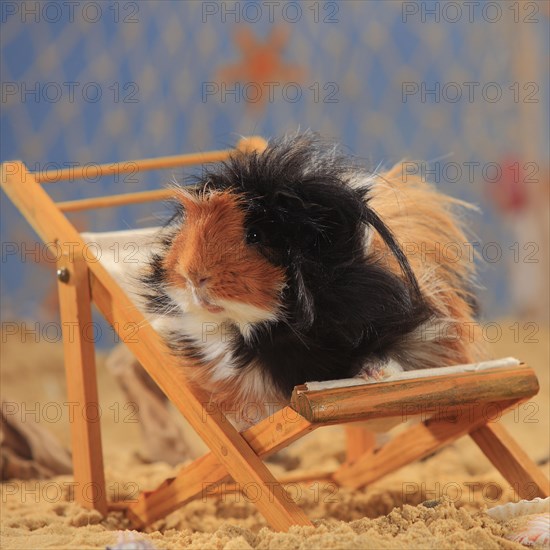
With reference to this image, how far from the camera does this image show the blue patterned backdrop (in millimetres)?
4129

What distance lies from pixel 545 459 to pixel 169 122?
243 centimetres

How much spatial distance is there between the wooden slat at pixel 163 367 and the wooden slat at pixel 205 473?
4 centimetres

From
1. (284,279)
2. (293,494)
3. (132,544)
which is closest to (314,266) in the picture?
(284,279)

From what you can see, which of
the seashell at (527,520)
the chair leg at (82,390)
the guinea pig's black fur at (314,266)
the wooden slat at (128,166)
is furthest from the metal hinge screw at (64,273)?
the seashell at (527,520)

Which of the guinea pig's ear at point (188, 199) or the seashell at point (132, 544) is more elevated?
the guinea pig's ear at point (188, 199)

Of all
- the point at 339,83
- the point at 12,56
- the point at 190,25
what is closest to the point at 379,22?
the point at 339,83

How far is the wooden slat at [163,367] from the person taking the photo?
A: 175cm

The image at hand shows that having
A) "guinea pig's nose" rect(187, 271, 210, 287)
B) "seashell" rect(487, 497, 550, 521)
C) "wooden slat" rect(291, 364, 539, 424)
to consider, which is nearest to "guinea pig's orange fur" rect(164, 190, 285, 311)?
"guinea pig's nose" rect(187, 271, 210, 287)

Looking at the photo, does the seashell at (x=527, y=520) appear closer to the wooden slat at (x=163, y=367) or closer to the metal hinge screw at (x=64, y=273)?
the wooden slat at (x=163, y=367)

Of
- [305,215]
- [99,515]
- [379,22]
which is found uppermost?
[379,22]

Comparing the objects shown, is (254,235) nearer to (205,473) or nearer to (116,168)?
(205,473)

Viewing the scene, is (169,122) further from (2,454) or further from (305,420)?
(305,420)

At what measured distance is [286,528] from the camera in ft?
5.66

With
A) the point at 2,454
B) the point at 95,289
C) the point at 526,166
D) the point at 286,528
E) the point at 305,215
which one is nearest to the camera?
the point at 305,215
